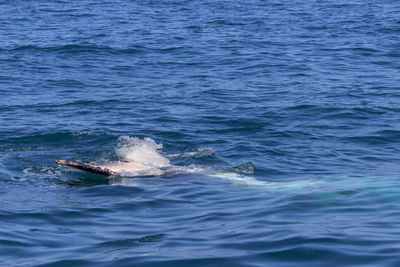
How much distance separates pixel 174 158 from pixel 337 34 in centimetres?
1582

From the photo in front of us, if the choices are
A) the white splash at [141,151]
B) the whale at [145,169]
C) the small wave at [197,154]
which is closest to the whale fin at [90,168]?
the whale at [145,169]

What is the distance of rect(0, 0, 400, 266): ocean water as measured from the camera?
27.7 feet

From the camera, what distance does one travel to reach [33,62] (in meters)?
23.3

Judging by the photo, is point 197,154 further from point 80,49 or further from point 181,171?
point 80,49

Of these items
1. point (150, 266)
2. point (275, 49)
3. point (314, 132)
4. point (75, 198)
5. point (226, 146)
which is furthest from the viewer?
point (275, 49)

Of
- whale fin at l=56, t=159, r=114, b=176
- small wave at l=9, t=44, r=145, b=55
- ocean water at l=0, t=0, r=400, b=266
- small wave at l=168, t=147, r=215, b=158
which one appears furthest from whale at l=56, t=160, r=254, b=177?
small wave at l=9, t=44, r=145, b=55

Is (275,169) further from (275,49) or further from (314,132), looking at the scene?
(275,49)

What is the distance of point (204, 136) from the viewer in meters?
15.7

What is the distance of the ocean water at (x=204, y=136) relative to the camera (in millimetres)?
8438

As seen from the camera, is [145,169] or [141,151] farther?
[141,151]

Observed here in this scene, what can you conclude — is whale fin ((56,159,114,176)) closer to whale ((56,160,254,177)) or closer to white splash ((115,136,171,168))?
whale ((56,160,254,177))

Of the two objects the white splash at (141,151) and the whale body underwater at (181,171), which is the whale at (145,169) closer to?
the whale body underwater at (181,171)

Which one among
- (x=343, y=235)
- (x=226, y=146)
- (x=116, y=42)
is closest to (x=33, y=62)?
(x=116, y=42)

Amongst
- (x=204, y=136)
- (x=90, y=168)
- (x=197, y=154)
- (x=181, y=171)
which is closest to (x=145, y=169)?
(x=181, y=171)
